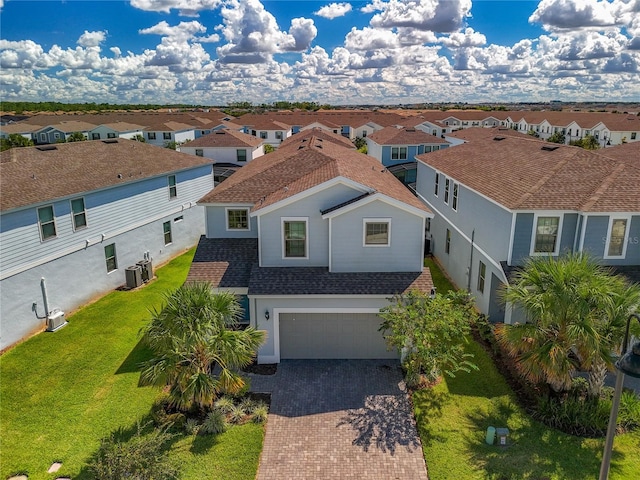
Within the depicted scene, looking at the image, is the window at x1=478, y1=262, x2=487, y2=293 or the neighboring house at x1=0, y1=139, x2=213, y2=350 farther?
the window at x1=478, y1=262, x2=487, y2=293

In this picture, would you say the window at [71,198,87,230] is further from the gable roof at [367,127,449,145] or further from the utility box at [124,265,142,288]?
the gable roof at [367,127,449,145]

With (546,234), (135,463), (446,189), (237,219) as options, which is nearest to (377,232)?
(546,234)

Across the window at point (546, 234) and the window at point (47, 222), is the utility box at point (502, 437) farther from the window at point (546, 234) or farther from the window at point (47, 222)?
the window at point (47, 222)

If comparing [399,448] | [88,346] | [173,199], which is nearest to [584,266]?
[399,448]

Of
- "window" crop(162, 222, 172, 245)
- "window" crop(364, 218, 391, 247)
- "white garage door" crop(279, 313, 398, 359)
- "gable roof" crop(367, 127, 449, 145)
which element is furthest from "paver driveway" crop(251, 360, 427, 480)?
"gable roof" crop(367, 127, 449, 145)

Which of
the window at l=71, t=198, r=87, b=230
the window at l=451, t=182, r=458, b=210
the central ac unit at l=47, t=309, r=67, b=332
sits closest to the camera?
the central ac unit at l=47, t=309, r=67, b=332

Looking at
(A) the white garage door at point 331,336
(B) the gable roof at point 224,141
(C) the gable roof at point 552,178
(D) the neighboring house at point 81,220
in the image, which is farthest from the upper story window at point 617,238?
(B) the gable roof at point 224,141
